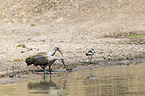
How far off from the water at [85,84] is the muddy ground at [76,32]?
7.34 ft

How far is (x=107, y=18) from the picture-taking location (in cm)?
3947

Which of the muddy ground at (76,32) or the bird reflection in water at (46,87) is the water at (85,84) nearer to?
the bird reflection in water at (46,87)

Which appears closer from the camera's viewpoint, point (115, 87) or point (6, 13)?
point (115, 87)

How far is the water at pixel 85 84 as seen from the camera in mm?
Result: 9664

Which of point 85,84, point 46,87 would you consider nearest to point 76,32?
point 85,84

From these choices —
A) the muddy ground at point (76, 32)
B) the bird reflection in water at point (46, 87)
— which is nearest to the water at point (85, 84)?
the bird reflection in water at point (46, 87)

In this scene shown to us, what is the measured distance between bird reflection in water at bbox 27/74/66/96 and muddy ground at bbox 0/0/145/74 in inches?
127

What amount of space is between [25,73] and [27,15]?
97.4ft

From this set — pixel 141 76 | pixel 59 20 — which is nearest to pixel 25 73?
pixel 141 76

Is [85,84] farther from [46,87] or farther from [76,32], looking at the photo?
[76,32]

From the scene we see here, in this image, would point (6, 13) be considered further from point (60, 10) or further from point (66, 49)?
point (66, 49)

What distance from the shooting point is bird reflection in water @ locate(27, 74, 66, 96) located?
9.99 m

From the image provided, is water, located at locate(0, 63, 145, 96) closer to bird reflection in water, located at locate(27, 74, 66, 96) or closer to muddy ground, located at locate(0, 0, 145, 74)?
bird reflection in water, located at locate(27, 74, 66, 96)

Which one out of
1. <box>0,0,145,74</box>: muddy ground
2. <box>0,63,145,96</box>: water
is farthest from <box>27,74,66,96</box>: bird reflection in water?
<box>0,0,145,74</box>: muddy ground
